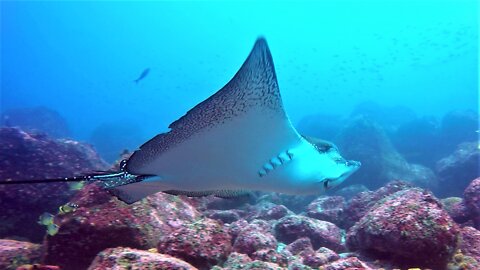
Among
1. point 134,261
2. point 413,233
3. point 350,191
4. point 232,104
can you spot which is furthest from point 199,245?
point 350,191

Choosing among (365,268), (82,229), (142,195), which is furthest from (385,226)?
(82,229)

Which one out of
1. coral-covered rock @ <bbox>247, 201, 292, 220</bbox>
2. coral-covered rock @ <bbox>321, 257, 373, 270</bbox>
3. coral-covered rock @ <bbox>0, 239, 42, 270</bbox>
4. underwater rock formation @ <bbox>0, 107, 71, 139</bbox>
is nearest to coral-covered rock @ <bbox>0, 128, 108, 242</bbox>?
→ coral-covered rock @ <bbox>0, 239, 42, 270</bbox>

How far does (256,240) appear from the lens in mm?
4340

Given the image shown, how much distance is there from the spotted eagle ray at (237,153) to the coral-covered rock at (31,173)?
482 centimetres

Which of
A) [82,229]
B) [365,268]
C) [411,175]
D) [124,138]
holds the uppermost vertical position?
[124,138]

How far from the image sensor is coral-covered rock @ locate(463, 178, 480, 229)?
5.98 m

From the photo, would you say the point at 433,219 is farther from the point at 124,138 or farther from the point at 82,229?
the point at 124,138

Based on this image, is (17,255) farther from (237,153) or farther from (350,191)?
(350,191)

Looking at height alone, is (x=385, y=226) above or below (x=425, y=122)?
below

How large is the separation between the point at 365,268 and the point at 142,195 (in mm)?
2182

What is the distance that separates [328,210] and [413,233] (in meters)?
4.11

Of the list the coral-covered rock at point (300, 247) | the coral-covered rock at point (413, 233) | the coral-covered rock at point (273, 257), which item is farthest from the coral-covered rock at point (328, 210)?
the coral-covered rock at point (273, 257)

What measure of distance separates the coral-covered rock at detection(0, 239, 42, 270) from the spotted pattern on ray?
2.75 meters

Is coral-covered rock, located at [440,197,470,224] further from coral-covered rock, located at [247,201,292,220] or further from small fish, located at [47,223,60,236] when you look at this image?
small fish, located at [47,223,60,236]
